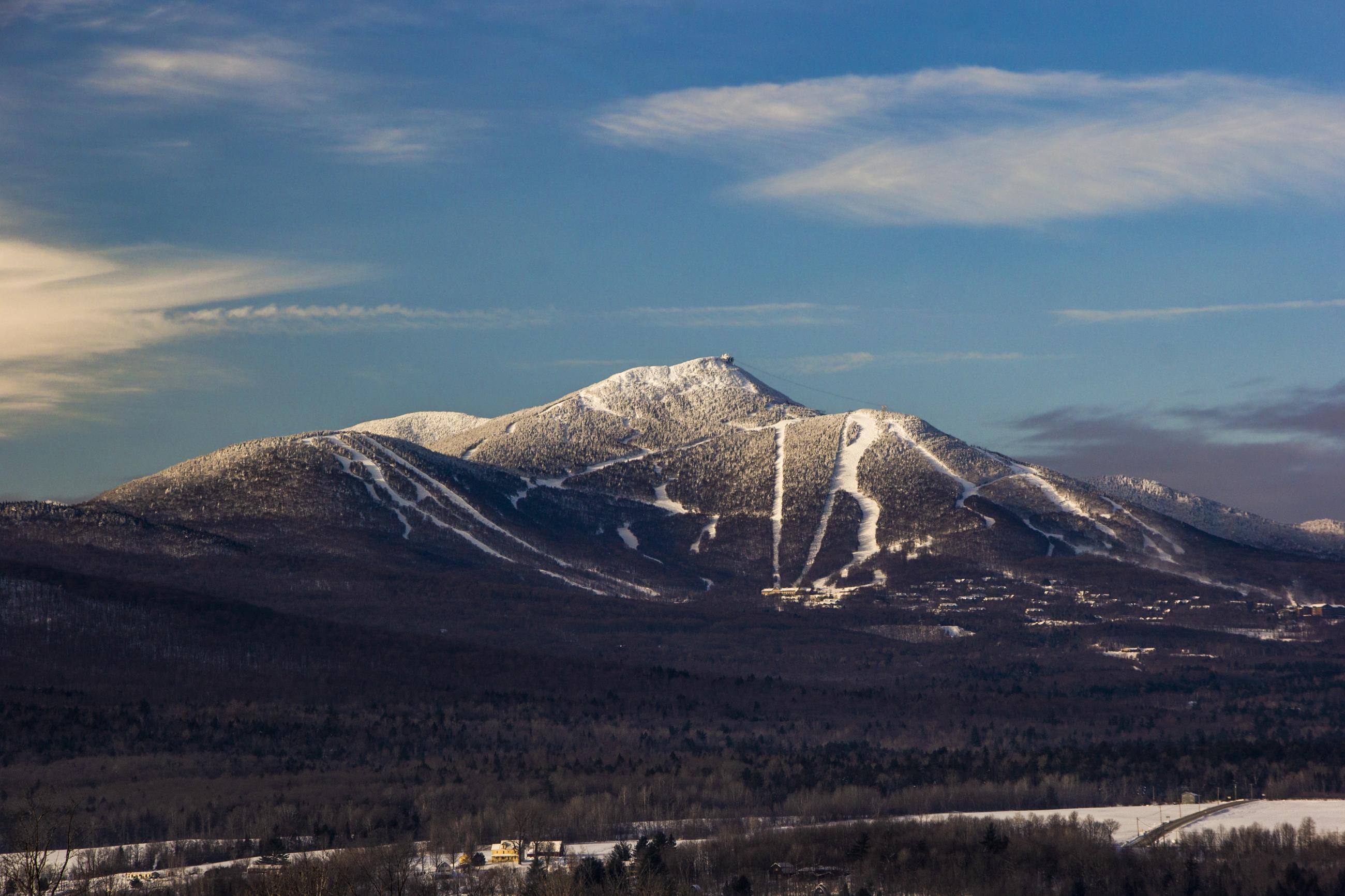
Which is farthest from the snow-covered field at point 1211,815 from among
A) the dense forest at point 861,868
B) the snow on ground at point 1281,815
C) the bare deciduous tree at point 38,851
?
the bare deciduous tree at point 38,851

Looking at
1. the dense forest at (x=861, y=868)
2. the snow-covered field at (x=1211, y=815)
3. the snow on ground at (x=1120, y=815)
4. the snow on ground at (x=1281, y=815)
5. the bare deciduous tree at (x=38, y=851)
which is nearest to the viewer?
the bare deciduous tree at (x=38, y=851)

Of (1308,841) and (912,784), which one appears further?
(912,784)

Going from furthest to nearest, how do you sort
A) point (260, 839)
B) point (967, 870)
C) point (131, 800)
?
point (131, 800) → point (260, 839) → point (967, 870)

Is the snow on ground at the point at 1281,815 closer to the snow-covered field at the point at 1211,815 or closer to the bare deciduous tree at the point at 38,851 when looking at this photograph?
the snow-covered field at the point at 1211,815

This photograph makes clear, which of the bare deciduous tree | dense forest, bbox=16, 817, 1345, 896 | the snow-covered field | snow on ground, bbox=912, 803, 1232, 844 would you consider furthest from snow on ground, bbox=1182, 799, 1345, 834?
the bare deciduous tree

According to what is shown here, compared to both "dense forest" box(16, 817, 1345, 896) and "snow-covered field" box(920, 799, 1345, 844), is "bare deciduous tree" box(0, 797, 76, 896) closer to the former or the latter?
"dense forest" box(16, 817, 1345, 896)

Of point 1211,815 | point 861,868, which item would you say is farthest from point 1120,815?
point 861,868

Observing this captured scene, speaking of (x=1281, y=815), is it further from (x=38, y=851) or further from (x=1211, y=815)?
(x=38, y=851)

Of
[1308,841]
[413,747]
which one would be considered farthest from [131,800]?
[1308,841]

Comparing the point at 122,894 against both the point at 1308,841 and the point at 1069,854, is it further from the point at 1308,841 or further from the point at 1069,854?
the point at 1308,841

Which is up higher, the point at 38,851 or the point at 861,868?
the point at 38,851

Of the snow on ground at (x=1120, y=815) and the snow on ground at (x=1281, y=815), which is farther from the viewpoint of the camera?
the snow on ground at (x=1120, y=815)
